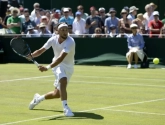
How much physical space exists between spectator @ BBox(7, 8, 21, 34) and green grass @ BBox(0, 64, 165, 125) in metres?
4.37

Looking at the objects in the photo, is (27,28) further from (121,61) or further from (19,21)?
(121,61)

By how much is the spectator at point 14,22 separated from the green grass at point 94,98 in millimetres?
4370

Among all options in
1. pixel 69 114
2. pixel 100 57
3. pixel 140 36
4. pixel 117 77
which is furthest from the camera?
pixel 100 57

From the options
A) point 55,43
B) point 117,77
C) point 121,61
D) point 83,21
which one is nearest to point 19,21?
point 83,21

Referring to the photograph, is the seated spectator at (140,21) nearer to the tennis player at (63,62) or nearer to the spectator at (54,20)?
the spectator at (54,20)

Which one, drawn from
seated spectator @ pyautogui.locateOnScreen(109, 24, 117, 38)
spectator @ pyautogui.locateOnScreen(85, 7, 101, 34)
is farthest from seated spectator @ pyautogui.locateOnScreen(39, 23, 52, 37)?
seated spectator @ pyautogui.locateOnScreen(109, 24, 117, 38)

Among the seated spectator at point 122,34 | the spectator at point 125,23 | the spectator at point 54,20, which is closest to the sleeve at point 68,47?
the seated spectator at point 122,34

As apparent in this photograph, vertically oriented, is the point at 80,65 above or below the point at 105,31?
below

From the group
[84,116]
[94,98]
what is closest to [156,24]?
[94,98]

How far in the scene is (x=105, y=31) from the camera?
2270 cm

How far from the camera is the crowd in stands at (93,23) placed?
2180 cm

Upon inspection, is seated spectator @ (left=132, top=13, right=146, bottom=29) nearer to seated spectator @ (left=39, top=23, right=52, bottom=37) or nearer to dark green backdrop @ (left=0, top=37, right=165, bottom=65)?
dark green backdrop @ (left=0, top=37, right=165, bottom=65)

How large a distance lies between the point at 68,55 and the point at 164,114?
211cm

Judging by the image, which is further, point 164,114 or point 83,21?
point 83,21
